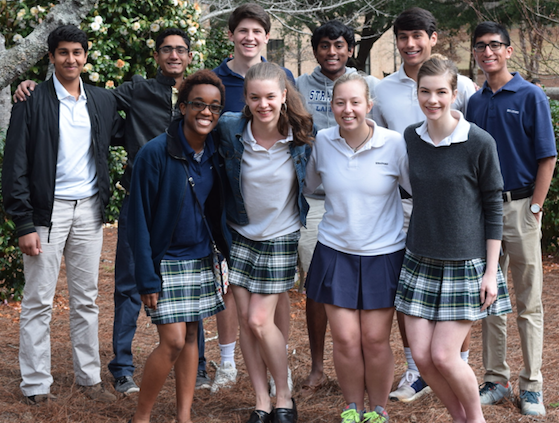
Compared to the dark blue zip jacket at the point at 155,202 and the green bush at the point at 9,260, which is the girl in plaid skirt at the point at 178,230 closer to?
the dark blue zip jacket at the point at 155,202

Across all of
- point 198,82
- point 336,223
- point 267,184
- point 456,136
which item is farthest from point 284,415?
point 198,82

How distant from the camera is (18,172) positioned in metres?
3.76

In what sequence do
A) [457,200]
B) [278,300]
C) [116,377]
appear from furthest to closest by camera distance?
1. [116,377]
2. [278,300]
3. [457,200]

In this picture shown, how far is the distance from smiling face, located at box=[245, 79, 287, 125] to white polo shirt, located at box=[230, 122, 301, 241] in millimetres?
148

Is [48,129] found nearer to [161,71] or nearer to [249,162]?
[161,71]

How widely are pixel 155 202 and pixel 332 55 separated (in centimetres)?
174

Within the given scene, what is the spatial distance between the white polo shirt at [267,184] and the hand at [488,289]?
110 centimetres

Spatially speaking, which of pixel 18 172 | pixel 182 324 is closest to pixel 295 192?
pixel 182 324

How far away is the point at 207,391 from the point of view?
4223 mm

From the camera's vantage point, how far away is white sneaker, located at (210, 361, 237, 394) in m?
4.25

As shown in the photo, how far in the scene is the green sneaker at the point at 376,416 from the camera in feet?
10.8

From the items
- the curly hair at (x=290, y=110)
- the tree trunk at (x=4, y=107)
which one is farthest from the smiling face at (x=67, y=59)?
the tree trunk at (x=4, y=107)

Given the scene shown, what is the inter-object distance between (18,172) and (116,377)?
1.52 metres

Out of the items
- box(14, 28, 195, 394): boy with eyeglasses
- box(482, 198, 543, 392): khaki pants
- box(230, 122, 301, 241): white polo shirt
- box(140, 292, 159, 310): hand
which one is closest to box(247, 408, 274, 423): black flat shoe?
box(140, 292, 159, 310): hand
